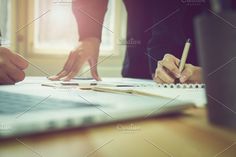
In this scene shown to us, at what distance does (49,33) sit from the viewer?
→ 488 mm

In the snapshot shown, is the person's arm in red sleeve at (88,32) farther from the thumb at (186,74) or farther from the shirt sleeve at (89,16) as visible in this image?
the thumb at (186,74)

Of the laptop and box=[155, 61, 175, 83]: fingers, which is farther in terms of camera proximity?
box=[155, 61, 175, 83]: fingers

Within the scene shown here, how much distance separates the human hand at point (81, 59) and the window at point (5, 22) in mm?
88

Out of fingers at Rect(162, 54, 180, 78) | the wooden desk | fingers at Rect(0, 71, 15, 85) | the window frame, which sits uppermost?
the window frame

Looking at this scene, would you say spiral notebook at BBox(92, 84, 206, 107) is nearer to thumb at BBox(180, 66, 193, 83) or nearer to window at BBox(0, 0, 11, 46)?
thumb at BBox(180, 66, 193, 83)

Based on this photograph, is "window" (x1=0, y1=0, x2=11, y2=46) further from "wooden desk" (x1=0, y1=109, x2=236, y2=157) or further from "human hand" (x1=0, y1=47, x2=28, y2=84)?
"wooden desk" (x1=0, y1=109, x2=236, y2=157)

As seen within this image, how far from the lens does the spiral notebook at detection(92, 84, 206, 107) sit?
0.48 meters

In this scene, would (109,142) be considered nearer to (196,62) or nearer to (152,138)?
(152,138)

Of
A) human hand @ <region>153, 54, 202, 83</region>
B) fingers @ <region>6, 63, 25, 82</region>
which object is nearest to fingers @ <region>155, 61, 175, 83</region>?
human hand @ <region>153, 54, 202, 83</region>

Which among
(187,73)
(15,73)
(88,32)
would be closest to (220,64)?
(187,73)

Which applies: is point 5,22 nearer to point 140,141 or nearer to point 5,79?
point 5,79

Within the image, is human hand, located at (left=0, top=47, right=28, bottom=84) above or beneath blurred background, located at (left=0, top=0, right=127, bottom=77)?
beneath

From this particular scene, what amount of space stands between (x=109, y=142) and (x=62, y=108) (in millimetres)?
76

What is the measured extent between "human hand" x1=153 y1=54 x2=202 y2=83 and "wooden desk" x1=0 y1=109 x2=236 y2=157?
2.7 inches
